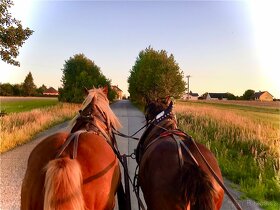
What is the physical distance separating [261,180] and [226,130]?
653 cm

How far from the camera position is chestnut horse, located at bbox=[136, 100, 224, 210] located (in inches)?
Answer: 121

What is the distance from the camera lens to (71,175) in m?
2.89

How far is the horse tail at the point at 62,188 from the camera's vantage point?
2846 mm

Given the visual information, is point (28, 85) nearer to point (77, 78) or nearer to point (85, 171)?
point (77, 78)

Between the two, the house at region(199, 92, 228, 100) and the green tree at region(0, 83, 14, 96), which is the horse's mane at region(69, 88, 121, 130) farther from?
the house at region(199, 92, 228, 100)

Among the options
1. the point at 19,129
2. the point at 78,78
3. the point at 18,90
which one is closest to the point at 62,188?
the point at 19,129

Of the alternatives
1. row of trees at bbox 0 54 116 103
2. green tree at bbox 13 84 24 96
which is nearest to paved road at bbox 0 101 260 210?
row of trees at bbox 0 54 116 103

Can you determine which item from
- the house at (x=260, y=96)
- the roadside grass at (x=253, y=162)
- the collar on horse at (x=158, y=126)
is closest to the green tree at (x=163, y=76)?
the roadside grass at (x=253, y=162)

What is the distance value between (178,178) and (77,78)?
131 feet

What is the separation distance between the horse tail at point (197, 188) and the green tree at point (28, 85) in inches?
4069

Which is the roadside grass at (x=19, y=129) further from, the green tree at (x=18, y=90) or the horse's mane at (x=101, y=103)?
the green tree at (x=18, y=90)

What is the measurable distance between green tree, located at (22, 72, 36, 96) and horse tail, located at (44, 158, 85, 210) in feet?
339

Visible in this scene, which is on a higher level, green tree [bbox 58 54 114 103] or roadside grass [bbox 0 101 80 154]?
green tree [bbox 58 54 114 103]

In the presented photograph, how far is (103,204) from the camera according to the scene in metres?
3.31
